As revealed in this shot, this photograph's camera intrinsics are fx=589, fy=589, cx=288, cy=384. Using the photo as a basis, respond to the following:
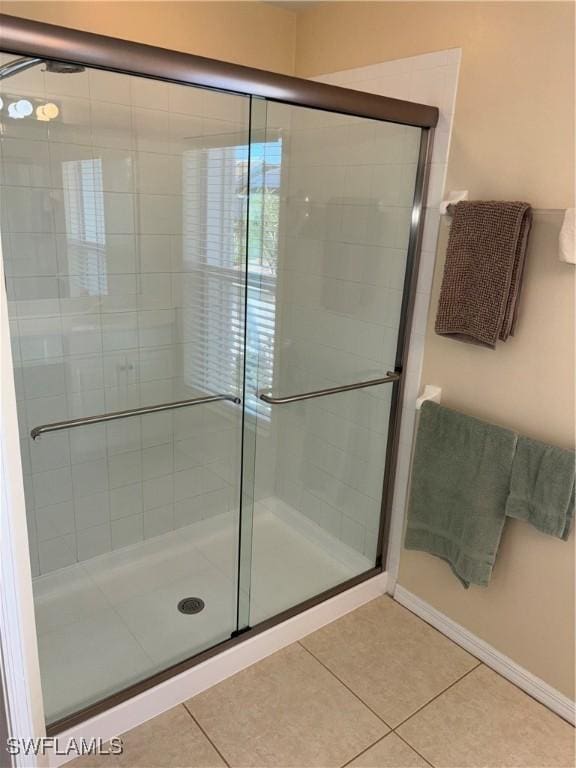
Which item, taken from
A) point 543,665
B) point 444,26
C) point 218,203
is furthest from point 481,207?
point 543,665

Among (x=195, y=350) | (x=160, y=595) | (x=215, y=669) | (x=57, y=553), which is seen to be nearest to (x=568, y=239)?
(x=195, y=350)

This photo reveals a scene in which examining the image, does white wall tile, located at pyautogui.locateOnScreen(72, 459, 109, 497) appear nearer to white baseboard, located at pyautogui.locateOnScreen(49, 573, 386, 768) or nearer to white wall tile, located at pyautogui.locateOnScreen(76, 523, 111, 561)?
white wall tile, located at pyautogui.locateOnScreen(76, 523, 111, 561)

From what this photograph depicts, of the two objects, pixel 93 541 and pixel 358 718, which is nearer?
pixel 358 718

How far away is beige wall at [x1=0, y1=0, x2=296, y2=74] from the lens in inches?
77.9

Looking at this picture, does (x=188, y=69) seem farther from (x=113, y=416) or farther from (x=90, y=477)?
(x=90, y=477)

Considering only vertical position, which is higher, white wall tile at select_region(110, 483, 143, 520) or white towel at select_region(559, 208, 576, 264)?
white towel at select_region(559, 208, 576, 264)

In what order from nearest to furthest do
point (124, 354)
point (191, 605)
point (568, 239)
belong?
1. point (568, 239)
2. point (191, 605)
3. point (124, 354)

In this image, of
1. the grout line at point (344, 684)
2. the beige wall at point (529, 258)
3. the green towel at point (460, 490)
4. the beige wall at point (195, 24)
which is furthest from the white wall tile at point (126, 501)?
the beige wall at point (195, 24)

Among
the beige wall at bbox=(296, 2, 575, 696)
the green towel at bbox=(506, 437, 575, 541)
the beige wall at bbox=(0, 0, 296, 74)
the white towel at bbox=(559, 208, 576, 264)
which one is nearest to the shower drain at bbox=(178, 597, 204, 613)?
the beige wall at bbox=(296, 2, 575, 696)

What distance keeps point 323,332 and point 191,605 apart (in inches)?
44.5

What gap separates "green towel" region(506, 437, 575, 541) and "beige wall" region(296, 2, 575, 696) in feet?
0.23

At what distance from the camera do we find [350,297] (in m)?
2.21

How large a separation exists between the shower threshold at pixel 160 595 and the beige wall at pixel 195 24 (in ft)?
5.94

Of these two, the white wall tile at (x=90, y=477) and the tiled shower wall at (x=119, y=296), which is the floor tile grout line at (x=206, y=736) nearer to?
the tiled shower wall at (x=119, y=296)
